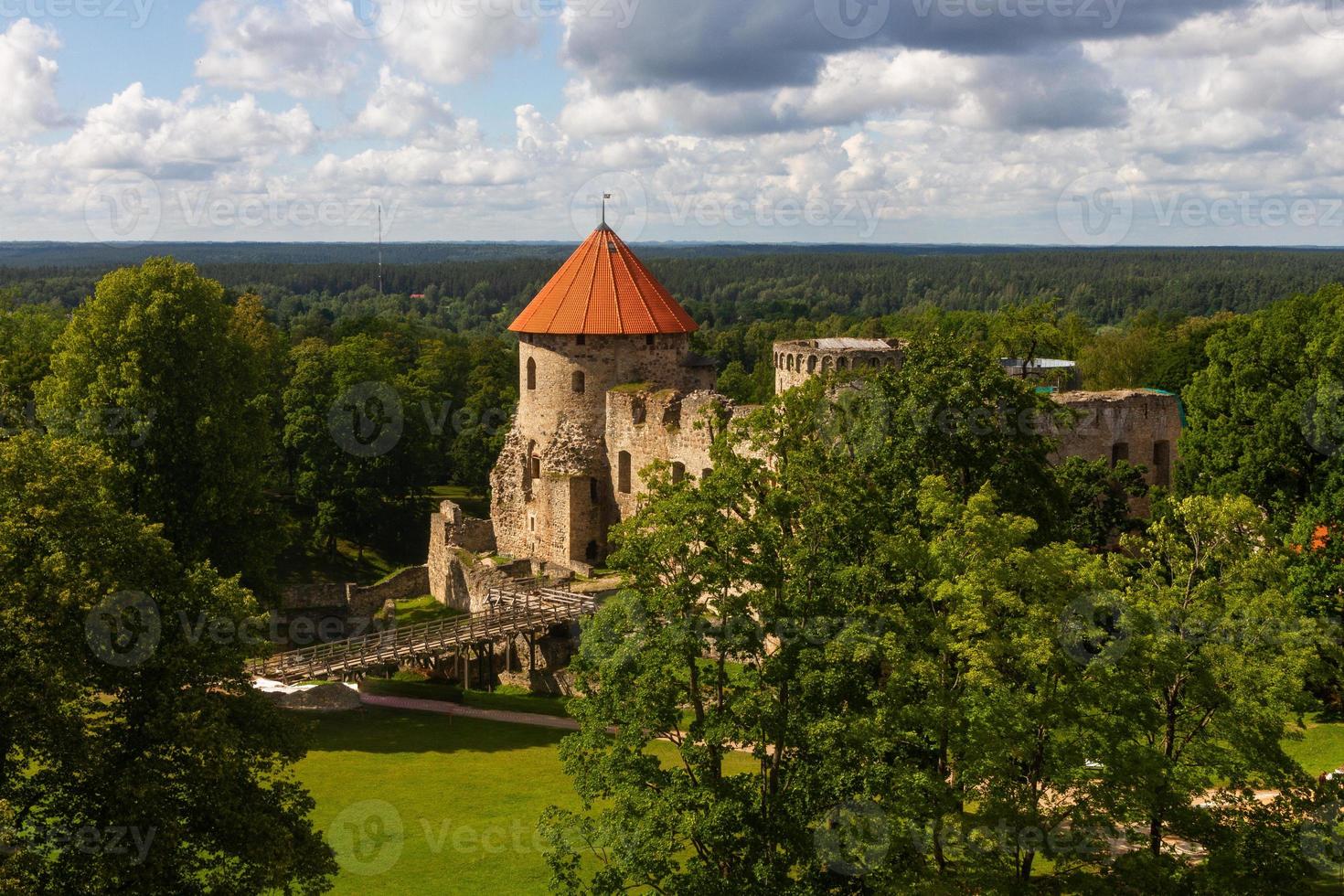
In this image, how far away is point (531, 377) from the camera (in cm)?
3922

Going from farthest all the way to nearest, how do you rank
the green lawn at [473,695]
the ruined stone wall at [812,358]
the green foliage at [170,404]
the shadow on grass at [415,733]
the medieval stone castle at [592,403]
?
the medieval stone castle at [592,403], the ruined stone wall at [812,358], the green lawn at [473,695], the green foliage at [170,404], the shadow on grass at [415,733]

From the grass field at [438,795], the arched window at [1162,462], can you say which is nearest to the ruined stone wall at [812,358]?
the arched window at [1162,462]

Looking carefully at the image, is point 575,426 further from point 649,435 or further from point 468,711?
point 468,711

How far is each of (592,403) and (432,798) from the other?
16362 millimetres

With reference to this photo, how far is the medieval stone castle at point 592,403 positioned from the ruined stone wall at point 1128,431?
412 cm

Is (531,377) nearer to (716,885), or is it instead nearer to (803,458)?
(803,458)

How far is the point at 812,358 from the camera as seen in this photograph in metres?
36.8

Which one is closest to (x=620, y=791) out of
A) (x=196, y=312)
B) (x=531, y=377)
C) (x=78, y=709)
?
(x=78, y=709)

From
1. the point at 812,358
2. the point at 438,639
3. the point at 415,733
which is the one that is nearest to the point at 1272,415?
the point at 812,358

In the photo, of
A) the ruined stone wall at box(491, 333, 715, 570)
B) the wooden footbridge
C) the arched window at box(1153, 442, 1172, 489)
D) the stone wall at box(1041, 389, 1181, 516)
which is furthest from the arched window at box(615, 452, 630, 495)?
the arched window at box(1153, 442, 1172, 489)

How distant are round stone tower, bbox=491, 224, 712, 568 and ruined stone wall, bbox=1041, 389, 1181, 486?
11.7m

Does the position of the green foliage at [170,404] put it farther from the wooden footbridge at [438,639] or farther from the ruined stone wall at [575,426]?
the ruined stone wall at [575,426]

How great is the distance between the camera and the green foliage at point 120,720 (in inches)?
587

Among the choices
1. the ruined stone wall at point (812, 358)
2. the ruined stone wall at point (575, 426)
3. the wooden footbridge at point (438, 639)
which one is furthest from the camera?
the ruined stone wall at point (575, 426)
